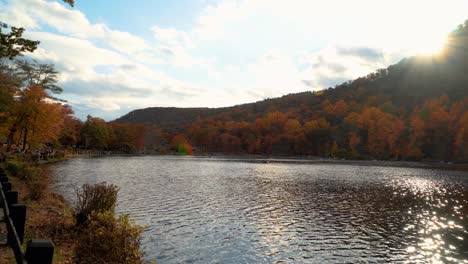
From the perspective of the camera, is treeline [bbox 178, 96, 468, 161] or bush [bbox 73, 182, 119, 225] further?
treeline [bbox 178, 96, 468, 161]

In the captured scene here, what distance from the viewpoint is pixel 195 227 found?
1934 cm

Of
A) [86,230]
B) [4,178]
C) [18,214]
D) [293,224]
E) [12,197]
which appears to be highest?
[4,178]

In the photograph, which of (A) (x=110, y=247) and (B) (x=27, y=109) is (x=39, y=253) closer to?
(A) (x=110, y=247)

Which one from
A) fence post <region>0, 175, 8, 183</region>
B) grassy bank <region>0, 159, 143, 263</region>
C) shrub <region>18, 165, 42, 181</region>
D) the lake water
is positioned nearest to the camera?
grassy bank <region>0, 159, 143, 263</region>

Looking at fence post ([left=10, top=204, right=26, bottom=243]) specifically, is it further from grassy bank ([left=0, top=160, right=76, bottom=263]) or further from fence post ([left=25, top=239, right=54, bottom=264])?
fence post ([left=25, top=239, right=54, bottom=264])

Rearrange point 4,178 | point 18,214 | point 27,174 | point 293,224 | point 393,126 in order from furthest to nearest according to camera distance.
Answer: point 393,126 < point 27,174 < point 293,224 < point 4,178 < point 18,214

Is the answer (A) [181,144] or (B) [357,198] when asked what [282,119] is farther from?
(B) [357,198]

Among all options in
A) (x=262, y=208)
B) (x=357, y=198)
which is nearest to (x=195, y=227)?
(x=262, y=208)

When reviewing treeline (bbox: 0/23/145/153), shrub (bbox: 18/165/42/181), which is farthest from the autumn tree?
shrub (bbox: 18/165/42/181)

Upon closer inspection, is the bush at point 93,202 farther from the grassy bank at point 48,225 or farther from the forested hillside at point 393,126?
the forested hillside at point 393,126

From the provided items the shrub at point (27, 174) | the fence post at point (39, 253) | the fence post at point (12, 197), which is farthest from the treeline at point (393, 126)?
the fence post at point (39, 253)

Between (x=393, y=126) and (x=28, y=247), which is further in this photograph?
(x=393, y=126)

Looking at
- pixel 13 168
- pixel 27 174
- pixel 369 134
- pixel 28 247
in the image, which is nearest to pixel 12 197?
pixel 28 247

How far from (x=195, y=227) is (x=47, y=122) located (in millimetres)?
49137
